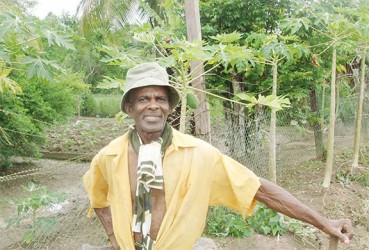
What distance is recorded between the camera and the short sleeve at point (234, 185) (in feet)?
6.37

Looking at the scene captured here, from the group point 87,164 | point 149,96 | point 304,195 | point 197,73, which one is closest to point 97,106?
point 87,164

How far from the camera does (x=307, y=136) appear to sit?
8.76 m

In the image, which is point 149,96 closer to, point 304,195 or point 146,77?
point 146,77

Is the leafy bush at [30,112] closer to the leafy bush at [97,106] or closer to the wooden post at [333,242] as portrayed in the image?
the wooden post at [333,242]

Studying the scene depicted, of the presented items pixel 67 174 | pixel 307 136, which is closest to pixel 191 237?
pixel 307 136

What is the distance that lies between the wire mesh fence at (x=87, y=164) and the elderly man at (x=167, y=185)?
178cm

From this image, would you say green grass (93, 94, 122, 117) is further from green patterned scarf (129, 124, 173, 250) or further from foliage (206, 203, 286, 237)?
green patterned scarf (129, 124, 173, 250)

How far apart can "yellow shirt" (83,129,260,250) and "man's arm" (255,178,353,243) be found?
7 centimetres

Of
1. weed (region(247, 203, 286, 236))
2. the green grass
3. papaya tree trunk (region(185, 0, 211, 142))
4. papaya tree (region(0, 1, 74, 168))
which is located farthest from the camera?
the green grass

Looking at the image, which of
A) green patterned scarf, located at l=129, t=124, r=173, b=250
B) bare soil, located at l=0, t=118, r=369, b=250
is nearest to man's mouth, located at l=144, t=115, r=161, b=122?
green patterned scarf, located at l=129, t=124, r=173, b=250

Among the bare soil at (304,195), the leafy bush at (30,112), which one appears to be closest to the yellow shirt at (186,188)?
the bare soil at (304,195)

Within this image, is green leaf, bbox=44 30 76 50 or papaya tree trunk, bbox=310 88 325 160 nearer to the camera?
green leaf, bbox=44 30 76 50

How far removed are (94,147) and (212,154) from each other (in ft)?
32.4

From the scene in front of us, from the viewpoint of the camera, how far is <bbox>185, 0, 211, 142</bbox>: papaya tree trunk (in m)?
4.16
